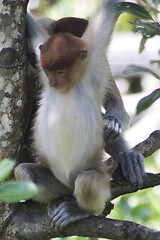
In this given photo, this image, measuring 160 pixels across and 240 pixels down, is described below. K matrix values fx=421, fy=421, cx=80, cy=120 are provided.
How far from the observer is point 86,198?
2479 mm

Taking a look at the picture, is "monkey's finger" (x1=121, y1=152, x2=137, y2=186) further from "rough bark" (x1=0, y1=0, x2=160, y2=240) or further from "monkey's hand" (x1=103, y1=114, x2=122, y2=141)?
"rough bark" (x1=0, y1=0, x2=160, y2=240)

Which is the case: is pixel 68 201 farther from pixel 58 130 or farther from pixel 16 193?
pixel 16 193

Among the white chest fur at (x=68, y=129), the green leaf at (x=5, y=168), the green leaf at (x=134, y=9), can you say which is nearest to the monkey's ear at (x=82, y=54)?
the white chest fur at (x=68, y=129)

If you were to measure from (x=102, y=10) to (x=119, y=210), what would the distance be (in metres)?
2.48

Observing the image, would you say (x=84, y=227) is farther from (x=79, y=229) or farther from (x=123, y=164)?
(x=123, y=164)

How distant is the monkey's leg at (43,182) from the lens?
8.71ft

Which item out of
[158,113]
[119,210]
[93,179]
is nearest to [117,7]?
[93,179]

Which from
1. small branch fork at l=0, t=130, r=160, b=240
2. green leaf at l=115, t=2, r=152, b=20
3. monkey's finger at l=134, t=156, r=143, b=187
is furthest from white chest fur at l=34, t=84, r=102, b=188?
green leaf at l=115, t=2, r=152, b=20

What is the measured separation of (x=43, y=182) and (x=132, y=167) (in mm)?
688

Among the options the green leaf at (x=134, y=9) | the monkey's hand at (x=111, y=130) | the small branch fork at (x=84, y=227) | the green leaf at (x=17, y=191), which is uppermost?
the green leaf at (x=134, y=9)

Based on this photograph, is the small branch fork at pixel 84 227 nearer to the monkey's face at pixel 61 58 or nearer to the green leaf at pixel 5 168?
the monkey's face at pixel 61 58

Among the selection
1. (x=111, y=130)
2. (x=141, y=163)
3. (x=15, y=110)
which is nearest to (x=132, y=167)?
(x=141, y=163)

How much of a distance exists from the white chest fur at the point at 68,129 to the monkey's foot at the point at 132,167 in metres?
0.41

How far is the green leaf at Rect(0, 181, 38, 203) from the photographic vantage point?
1346mm
